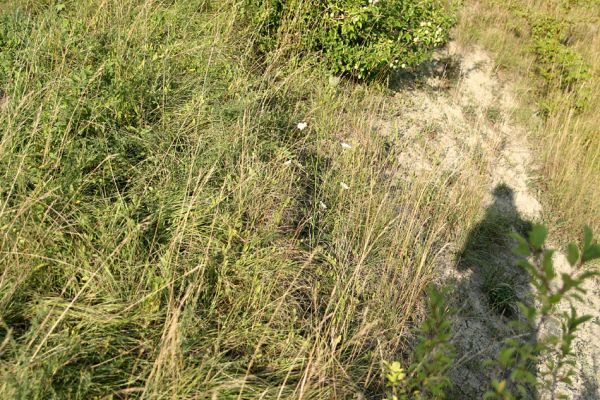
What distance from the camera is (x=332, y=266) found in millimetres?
3145

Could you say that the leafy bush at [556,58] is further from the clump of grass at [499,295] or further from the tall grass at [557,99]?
the clump of grass at [499,295]

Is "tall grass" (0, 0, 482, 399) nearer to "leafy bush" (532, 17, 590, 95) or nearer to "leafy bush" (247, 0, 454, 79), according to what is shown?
"leafy bush" (247, 0, 454, 79)

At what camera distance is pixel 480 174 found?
15.5 ft

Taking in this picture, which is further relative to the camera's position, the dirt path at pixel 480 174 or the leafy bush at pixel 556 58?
the leafy bush at pixel 556 58

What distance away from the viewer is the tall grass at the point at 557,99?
4.79 metres

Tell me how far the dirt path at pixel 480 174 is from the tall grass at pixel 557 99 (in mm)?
178

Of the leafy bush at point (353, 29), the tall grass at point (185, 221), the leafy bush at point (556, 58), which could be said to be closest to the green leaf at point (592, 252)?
the tall grass at point (185, 221)

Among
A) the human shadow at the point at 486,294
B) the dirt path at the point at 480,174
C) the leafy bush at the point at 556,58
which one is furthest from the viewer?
the leafy bush at the point at 556,58

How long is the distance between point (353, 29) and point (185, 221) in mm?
2728

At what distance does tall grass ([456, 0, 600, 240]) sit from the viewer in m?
4.79

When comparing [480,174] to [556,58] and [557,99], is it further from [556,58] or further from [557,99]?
[556,58]

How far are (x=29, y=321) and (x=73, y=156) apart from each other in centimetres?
94

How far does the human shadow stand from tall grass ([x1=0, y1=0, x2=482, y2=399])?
0.27 metres

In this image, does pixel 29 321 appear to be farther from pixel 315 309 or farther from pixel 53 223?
pixel 315 309
